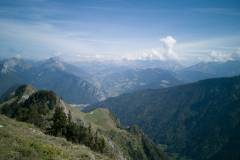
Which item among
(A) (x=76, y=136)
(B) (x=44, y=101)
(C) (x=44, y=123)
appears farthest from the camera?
(B) (x=44, y=101)

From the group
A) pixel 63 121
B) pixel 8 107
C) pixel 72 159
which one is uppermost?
pixel 72 159

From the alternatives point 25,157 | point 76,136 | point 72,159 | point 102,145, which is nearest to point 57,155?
point 72,159

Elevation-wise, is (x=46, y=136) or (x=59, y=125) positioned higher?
(x=46, y=136)

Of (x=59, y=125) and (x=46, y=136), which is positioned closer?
(x=46, y=136)

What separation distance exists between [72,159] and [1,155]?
8.86 m

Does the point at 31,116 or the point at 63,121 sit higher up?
the point at 63,121

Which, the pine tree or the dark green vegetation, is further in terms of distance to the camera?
the pine tree

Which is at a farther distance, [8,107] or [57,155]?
[8,107]

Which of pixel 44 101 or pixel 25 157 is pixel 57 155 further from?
pixel 44 101

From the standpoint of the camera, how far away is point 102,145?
340 feet

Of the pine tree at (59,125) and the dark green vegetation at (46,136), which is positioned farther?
the pine tree at (59,125)

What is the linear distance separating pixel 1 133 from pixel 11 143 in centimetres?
542

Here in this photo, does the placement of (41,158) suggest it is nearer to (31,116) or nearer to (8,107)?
(31,116)

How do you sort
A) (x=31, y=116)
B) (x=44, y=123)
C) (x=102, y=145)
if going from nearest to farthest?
(x=102, y=145), (x=44, y=123), (x=31, y=116)
